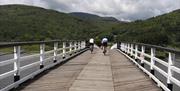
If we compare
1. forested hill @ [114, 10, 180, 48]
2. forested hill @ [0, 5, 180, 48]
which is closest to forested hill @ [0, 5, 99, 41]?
forested hill @ [0, 5, 180, 48]

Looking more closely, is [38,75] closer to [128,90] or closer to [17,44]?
[17,44]

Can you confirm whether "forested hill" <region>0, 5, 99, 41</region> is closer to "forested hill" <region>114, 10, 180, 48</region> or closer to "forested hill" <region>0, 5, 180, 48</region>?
"forested hill" <region>0, 5, 180, 48</region>

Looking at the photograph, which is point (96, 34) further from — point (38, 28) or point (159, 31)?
point (159, 31)

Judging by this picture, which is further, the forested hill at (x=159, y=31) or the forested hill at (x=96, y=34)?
the forested hill at (x=96, y=34)

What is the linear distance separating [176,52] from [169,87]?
1133 millimetres

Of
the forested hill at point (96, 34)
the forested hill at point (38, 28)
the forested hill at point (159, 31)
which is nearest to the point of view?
the forested hill at point (159, 31)

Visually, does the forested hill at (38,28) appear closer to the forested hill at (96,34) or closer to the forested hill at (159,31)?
the forested hill at (96,34)

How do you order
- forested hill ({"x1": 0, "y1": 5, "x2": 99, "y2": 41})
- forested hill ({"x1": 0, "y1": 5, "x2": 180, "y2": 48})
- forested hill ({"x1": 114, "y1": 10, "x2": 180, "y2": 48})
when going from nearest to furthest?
forested hill ({"x1": 114, "y1": 10, "x2": 180, "y2": 48})
forested hill ({"x1": 0, "y1": 5, "x2": 180, "y2": 48})
forested hill ({"x1": 0, "y1": 5, "x2": 99, "y2": 41})

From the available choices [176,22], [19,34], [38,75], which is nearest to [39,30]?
[19,34]

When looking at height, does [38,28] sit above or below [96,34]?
above

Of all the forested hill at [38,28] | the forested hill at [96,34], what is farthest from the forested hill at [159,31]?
the forested hill at [38,28]

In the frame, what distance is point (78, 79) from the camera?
10.6 metres

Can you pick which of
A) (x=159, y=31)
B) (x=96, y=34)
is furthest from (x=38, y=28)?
(x=159, y=31)

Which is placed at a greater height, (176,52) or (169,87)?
(176,52)
